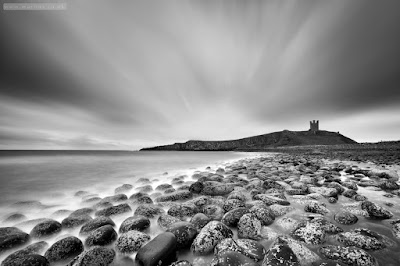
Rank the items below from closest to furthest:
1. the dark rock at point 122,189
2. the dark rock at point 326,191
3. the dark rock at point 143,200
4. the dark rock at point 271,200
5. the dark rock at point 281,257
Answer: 1. the dark rock at point 281,257
2. the dark rock at point 271,200
3. the dark rock at point 326,191
4. the dark rock at point 143,200
5. the dark rock at point 122,189

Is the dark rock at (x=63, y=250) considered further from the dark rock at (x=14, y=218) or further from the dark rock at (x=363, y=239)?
the dark rock at (x=363, y=239)

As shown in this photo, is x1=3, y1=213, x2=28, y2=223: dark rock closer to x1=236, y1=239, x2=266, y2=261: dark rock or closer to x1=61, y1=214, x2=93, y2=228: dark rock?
x1=61, y1=214, x2=93, y2=228: dark rock

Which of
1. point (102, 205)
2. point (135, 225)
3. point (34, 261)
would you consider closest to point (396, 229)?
point (135, 225)

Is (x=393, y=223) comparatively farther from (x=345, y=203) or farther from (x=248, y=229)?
(x=248, y=229)

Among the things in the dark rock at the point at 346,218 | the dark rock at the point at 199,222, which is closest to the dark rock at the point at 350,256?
the dark rock at the point at 346,218

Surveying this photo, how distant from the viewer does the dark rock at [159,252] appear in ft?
5.97

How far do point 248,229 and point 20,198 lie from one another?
6605mm

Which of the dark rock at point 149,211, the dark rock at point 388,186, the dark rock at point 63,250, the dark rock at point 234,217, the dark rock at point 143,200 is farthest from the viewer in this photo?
the dark rock at point 388,186

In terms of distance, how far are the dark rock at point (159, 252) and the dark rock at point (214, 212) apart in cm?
118

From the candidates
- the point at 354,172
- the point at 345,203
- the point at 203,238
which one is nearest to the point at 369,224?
the point at 345,203

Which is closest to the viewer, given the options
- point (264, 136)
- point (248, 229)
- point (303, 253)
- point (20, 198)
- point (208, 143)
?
point (303, 253)

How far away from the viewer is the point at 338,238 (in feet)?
7.07

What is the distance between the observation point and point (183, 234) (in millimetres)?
2234

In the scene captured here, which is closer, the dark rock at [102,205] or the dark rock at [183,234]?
the dark rock at [183,234]
